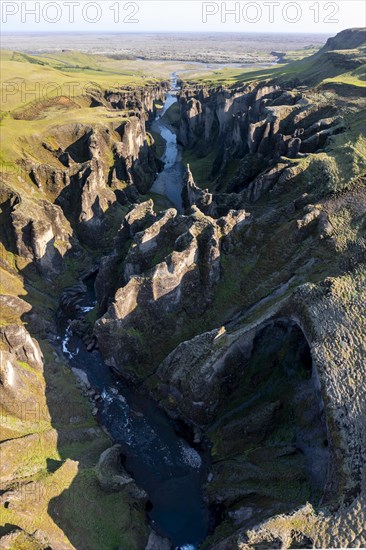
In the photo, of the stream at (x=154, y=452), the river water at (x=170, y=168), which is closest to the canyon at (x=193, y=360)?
the stream at (x=154, y=452)

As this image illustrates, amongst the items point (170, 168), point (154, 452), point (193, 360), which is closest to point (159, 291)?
point (193, 360)

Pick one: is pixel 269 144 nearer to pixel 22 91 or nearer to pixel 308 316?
pixel 308 316

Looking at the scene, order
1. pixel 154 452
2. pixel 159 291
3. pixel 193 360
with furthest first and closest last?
1. pixel 159 291
2. pixel 193 360
3. pixel 154 452

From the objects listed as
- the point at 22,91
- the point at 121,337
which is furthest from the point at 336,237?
the point at 22,91

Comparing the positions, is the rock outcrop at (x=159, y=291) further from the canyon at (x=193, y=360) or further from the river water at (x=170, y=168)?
the river water at (x=170, y=168)

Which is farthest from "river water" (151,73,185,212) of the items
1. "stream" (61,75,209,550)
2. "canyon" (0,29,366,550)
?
"stream" (61,75,209,550)

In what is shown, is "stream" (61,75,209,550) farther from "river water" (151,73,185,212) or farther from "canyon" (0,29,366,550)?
"river water" (151,73,185,212)

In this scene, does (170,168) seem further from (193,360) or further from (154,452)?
(154,452)
